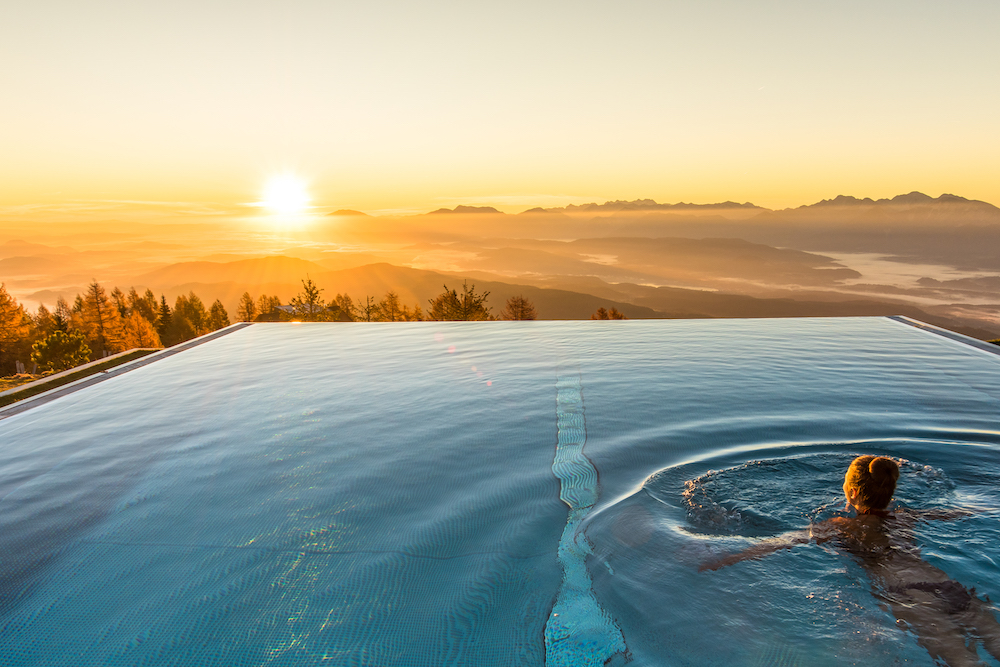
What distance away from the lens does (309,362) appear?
8.10 metres

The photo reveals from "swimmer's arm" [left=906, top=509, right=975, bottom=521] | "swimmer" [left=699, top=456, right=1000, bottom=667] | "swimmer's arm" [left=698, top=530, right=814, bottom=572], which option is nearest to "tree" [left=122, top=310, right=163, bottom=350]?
"swimmer's arm" [left=698, top=530, right=814, bottom=572]

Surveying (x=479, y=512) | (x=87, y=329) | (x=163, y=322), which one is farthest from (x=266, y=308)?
(x=479, y=512)

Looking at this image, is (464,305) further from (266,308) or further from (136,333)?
(266,308)

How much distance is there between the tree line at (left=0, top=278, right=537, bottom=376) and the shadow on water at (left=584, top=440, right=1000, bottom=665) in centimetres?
1802

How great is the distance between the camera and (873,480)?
126 inches

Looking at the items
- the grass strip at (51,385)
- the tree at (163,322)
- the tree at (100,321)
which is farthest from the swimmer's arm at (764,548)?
the tree at (163,322)

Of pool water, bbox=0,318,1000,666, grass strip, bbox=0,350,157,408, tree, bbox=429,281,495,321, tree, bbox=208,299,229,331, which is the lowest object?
tree, bbox=208,299,229,331

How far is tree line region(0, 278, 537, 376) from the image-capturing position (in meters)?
28.2

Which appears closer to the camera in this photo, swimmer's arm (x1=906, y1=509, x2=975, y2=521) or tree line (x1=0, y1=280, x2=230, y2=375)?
swimmer's arm (x1=906, y1=509, x2=975, y2=521)

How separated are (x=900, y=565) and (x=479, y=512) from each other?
97.3 inches

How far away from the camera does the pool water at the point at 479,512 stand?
2.43m

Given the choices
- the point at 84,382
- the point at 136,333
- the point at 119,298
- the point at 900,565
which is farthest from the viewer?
the point at 119,298

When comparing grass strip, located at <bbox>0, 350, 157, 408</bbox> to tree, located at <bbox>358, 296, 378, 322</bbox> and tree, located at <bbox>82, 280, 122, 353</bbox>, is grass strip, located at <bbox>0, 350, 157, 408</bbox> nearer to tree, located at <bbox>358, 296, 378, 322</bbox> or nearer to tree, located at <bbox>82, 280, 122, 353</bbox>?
tree, located at <bbox>358, 296, 378, 322</bbox>

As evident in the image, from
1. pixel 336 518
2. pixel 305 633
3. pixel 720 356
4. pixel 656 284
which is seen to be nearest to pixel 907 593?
pixel 305 633
